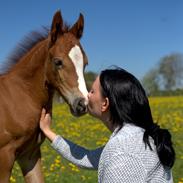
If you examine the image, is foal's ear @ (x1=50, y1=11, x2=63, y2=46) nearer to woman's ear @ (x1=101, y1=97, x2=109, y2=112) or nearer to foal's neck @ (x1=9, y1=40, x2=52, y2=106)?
foal's neck @ (x1=9, y1=40, x2=52, y2=106)

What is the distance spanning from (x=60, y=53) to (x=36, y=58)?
0.39 metres

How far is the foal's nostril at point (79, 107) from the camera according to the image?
4.02 meters

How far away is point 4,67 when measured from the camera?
16.1 feet

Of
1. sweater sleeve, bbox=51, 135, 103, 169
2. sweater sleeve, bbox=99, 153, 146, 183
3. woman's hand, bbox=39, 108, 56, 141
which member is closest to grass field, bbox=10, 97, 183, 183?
sweater sleeve, bbox=51, 135, 103, 169

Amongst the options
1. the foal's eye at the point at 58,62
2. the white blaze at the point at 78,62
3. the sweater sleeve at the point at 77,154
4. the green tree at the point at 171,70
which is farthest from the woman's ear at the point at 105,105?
the green tree at the point at 171,70

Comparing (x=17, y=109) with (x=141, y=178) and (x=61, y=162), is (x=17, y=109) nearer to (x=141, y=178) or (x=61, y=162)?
(x=141, y=178)

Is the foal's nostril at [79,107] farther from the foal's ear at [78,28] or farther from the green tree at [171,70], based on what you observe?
the green tree at [171,70]

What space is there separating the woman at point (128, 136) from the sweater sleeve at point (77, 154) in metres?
0.69

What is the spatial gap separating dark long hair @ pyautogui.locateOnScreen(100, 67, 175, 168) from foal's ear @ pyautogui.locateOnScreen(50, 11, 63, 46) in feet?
5.69

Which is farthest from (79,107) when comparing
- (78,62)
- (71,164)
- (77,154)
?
(71,164)

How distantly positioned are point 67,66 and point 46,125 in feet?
2.03

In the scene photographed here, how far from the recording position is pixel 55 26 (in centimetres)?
435

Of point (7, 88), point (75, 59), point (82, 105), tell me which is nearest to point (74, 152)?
point (82, 105)

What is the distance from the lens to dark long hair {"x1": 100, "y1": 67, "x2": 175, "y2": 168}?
2.66m
